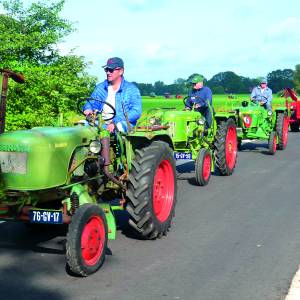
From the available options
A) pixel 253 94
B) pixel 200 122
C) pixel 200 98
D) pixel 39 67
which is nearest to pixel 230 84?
pixel 253 94

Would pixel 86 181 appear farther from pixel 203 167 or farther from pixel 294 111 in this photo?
pixel 294 111

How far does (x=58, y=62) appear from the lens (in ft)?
51.2

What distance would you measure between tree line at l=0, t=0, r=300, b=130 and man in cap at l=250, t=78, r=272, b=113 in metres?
1.23

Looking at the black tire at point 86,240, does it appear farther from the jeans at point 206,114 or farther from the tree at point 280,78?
the tree at point 280,78

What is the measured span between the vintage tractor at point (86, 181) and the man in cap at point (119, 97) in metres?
0.24

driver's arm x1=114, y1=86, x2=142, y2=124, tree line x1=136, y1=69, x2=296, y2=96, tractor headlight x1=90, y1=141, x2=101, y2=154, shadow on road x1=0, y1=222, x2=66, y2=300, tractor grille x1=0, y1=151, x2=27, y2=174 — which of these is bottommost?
shadow on road x1=0, y1=222, x2=66, y2=300

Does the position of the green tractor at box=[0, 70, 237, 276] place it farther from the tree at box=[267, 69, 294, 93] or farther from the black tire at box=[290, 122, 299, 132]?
the tree at box=[267, 69, 294, 93]

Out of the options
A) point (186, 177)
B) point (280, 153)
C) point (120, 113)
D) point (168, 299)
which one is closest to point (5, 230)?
point (120, 113)

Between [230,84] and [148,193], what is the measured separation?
327ft

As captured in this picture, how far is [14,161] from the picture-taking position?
4.55 meters

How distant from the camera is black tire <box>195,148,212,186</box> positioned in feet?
29.5

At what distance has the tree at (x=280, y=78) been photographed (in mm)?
105000

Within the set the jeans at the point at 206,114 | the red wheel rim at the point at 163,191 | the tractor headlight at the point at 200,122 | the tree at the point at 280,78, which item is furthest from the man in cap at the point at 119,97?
the tree at the point at 280,78

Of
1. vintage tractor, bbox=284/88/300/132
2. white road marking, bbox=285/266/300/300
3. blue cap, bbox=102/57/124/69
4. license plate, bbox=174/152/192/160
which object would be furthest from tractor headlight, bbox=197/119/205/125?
vintage tractor, bbox=284/88/300/132
